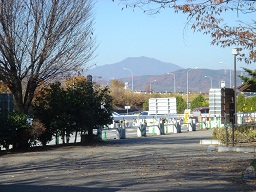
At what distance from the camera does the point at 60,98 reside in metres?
25.8

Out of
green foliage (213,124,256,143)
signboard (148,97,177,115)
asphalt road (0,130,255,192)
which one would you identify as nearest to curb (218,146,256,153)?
asphalt road (0,130,255,192)

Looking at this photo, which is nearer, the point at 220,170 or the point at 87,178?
the point at 87,178

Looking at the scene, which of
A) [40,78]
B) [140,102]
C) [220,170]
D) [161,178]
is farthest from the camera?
[140,102]

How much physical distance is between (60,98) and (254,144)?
9332 mm

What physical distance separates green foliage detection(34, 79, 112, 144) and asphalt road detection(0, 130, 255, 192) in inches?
149

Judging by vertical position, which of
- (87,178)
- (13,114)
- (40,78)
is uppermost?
(40,78)

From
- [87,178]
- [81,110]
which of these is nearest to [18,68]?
[81,110]

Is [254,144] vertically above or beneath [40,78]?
beneath

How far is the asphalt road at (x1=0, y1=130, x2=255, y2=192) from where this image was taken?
1226 centimetres

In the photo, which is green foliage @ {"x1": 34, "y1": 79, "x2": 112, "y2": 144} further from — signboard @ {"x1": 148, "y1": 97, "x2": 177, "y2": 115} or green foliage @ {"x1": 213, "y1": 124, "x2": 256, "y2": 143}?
signboard @ {"x1": 148, "y1": 97, "x2": 177, "y2": 115}

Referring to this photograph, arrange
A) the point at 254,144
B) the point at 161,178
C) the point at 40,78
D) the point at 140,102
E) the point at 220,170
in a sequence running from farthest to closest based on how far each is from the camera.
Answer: the point at 140,102
the point at 40,78
the point at 254,144
the point at 220,170
the point at 161,178

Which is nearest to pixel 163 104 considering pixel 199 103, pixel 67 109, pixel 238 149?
pixel 67 109

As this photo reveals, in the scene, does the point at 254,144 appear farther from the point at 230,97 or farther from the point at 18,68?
the point at 18,68

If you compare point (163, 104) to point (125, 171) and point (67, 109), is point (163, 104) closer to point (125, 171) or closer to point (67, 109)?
point (67, 109)
